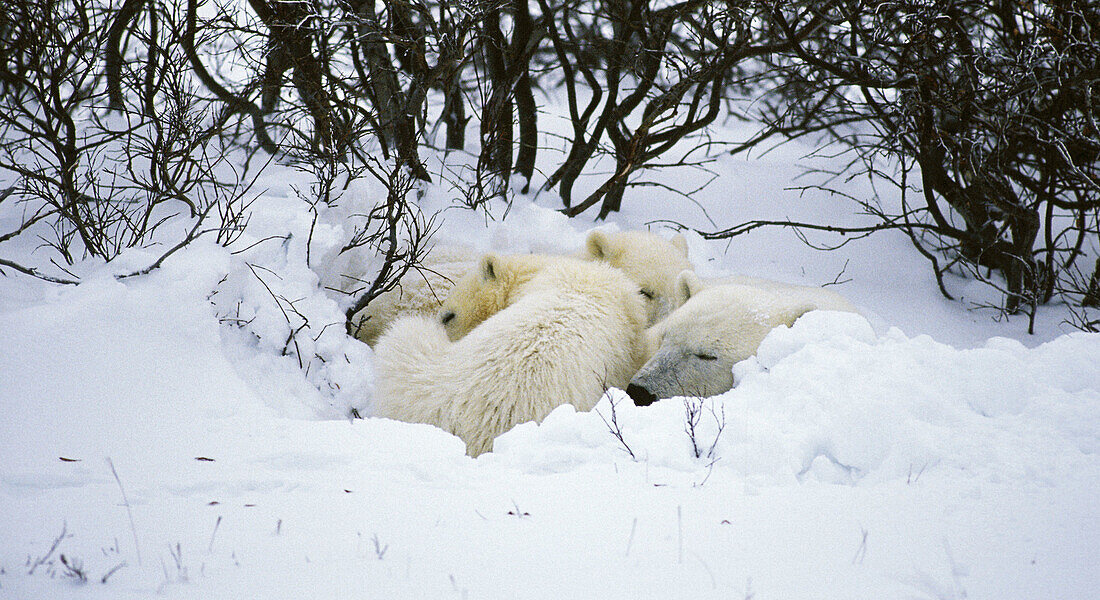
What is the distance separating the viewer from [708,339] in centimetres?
354

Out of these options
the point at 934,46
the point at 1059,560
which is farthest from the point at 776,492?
the point at 934,46

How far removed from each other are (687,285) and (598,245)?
85 centimetres

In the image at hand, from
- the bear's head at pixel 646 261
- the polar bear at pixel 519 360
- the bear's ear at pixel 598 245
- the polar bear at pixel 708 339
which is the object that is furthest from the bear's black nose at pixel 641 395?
the bear's ear at pixel 598 245

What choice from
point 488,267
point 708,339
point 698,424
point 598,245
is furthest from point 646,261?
point 698,424

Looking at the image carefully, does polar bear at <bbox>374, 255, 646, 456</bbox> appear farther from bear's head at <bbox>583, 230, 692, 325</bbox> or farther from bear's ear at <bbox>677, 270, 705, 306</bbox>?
bear's head at <bbox>583, 230, 692, 325</bbox>

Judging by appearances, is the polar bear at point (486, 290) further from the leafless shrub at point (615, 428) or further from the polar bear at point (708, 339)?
the leafless shrub at point (615, 428)

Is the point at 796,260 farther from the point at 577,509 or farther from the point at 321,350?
the point at 577,509

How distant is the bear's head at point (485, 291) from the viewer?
4293 mm

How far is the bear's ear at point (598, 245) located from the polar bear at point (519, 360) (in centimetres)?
72

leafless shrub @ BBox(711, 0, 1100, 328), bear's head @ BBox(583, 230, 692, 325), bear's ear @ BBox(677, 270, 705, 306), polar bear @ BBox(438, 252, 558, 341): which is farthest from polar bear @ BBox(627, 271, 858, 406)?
leafless shrub @ BBox(711, 0, 1100, 328)

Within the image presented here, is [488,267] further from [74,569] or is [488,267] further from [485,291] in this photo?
[74,569]

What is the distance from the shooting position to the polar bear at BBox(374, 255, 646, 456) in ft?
10.4

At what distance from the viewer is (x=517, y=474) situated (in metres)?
2.37

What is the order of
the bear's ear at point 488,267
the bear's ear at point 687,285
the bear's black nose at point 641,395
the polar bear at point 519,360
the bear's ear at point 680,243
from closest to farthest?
the polar bear at point 519,360, the bear's black nose at point 641,395, the bear's ear at point 687,285, the bear's ear at point 488,267, the bear's ear at point 680,243
